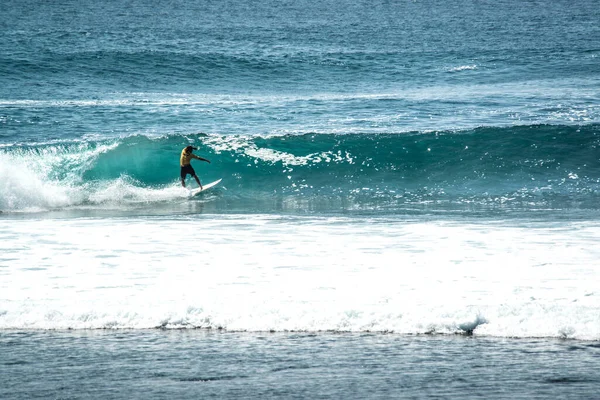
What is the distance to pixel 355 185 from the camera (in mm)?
16594

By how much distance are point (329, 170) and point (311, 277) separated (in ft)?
32.7

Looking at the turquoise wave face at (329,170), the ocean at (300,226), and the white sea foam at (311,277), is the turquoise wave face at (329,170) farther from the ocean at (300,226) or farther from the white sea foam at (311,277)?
the white sea foam at (311,277)

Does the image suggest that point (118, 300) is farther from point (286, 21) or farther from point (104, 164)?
point (286, 21)

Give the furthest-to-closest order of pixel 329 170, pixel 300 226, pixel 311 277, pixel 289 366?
1. pixel 329 170
2. pixel 300 226
3. pixel 311 277
4. pixel 289 366

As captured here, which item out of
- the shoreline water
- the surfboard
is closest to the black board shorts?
the surfboard

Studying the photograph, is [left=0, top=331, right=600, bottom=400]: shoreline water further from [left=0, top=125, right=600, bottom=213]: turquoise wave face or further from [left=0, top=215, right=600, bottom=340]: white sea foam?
[left=0, top=125, right=600, bottom=213]: turquoise wave face

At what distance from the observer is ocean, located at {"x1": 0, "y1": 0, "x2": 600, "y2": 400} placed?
5523mm

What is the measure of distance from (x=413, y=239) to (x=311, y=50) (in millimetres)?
32615

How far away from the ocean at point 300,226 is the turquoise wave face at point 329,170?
0.07m

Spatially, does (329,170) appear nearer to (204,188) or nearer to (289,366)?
(204,188)

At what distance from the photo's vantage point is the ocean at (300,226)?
5.52m

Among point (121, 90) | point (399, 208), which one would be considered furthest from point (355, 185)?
point (121, 90)

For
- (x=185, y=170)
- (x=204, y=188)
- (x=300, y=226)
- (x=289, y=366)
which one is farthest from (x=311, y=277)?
(x=185, y=170)

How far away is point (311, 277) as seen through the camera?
778 cm
